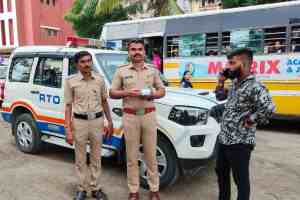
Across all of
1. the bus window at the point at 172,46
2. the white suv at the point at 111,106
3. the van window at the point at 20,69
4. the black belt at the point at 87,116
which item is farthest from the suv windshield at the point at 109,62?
the bus window at the point at 172,46

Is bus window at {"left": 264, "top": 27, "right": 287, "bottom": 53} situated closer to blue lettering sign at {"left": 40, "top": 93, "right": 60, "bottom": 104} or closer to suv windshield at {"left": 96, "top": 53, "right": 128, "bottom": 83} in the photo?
suv windshield at {"left": 96, "top": 53, "right": 128, "bottom": 83}

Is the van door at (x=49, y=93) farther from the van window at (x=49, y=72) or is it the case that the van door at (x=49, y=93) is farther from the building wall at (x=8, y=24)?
the building wall at (x=8, y=24)

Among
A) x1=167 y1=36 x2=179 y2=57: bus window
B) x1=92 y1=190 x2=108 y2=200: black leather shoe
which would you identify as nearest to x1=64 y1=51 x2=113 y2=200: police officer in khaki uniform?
x1=92 y1=190 x2=108 y2=200: black leather shoe

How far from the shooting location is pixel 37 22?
106 ft

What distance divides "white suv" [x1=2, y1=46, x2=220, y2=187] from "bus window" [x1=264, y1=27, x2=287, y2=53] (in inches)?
148

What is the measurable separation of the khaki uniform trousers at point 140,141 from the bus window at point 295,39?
5.21m

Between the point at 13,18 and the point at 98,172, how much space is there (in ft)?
105

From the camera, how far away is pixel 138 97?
11.3ft

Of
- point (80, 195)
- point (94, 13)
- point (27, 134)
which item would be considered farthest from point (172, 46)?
point (94, 13)

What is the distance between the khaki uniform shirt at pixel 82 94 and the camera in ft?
11.8

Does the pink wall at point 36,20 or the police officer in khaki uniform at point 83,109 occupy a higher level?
the pink wall at point 36,20

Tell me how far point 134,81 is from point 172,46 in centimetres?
595

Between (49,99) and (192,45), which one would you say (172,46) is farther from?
(49,99)

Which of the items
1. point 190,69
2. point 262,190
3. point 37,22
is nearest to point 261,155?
point 262,190
